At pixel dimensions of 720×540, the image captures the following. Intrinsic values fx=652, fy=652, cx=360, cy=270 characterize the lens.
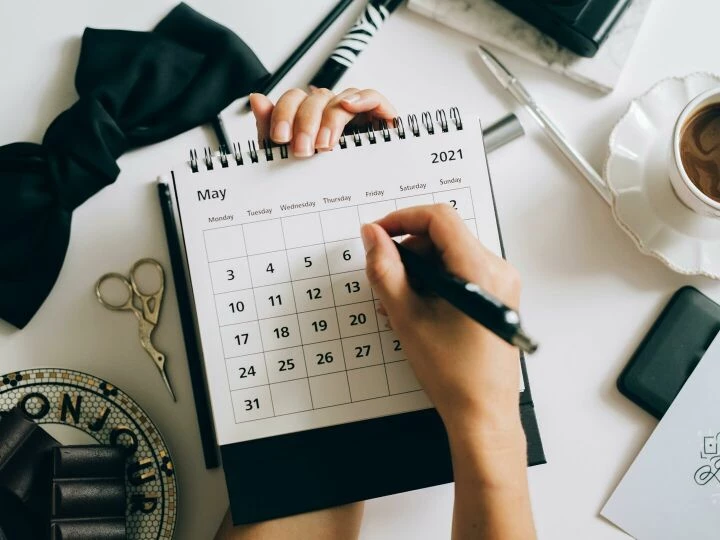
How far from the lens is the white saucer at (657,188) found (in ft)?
2.00

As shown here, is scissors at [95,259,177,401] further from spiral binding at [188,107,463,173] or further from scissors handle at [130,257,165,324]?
spiral binding at [188,107,463,173]

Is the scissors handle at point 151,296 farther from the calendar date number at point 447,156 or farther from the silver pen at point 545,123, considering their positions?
the silver pen at point 545,123

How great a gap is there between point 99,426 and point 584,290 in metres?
0.47

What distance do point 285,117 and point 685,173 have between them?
348 mm

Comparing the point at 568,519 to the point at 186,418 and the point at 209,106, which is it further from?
the point at 209,106

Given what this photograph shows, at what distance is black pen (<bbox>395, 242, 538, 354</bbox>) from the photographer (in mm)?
369

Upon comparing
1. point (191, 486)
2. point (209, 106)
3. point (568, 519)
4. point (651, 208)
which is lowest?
point (191, 486)

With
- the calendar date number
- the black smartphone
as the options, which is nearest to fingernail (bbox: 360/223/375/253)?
the calendar date number

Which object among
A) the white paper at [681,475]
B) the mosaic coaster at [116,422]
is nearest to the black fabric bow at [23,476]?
the mosaic coaster at [116,422]

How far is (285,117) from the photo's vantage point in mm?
539

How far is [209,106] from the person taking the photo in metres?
0.62

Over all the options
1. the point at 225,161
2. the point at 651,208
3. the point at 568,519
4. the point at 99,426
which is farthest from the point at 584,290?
the point at 99,426

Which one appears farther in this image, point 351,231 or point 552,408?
point 552,408

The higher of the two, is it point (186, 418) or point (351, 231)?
point (351, 231)
